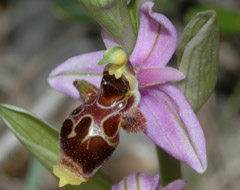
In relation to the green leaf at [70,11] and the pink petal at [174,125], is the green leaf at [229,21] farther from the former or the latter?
the pink petal at [174,125]

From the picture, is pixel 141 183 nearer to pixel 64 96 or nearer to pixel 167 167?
pixel 167 167

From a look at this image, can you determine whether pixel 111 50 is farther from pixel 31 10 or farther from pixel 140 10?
pixel 31 10

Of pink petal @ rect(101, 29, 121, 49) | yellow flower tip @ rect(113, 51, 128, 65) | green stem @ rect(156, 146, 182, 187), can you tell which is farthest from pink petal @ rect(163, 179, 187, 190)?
pink petal @ rect(101, 29, 121, 49)

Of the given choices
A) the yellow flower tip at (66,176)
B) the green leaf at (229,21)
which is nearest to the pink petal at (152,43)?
the yellow flower tip at (66,176)

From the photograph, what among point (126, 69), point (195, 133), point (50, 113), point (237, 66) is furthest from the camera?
point (237, 66)

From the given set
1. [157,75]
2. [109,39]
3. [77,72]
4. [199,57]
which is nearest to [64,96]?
[77,72]

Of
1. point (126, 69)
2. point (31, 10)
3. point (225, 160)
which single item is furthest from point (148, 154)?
point (126, 69)
